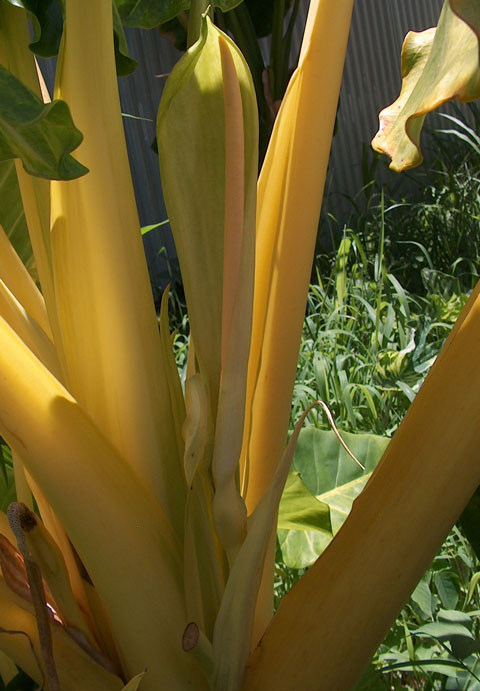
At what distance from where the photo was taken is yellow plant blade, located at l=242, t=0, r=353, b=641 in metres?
0.52

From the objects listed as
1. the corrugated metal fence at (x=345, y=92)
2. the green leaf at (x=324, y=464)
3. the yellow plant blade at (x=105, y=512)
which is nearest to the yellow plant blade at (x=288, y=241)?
the yellow plant blade at (x=105, y=512)

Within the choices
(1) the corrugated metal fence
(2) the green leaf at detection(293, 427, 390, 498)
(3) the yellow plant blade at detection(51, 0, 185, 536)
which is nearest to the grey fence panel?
(1) the corrugated metal fence

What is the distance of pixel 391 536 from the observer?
41 centimetres

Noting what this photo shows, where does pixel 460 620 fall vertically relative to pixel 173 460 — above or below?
below

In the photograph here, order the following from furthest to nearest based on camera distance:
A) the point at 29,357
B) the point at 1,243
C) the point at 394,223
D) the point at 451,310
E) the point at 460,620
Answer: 1. the point at 394,223
2. the point at 451,310
3. the point at 460,620
4. the point at 1,243
5. the point at 29,357

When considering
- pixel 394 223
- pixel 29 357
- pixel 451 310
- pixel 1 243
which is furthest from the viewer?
pixel 394 223

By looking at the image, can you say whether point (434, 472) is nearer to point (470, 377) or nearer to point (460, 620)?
point (470, 377)

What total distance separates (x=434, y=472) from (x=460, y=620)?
45cm

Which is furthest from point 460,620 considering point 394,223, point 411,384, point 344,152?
point 344,152

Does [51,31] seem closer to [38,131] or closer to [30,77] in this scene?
[30,77]

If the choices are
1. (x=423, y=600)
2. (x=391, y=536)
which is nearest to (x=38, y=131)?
(x=391, y=536)

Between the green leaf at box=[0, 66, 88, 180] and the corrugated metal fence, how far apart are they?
8.70 ft

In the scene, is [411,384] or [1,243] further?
[411,384]

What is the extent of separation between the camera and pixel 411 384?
147 cm
